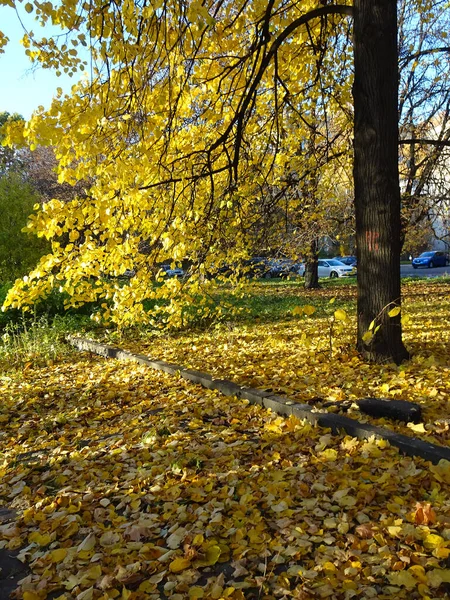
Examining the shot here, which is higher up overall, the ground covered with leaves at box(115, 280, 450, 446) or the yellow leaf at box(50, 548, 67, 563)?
the ground covered with leaves at box(115, 280, 450, 446)

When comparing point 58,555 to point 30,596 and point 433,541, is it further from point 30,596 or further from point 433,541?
point 433,541

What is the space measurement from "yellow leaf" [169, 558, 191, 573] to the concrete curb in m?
1.57

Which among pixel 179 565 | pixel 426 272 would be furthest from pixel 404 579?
pixel 426 272

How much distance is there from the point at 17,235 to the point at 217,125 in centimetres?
1083

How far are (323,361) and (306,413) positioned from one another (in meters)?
1.74

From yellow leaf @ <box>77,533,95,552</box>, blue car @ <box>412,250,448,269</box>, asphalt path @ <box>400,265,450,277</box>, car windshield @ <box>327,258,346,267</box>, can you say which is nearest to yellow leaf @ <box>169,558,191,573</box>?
yellow leaf @ <box>77,533,95,552</box>

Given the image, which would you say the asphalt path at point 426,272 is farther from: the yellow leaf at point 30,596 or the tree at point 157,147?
the yellow leaf at point 30,596

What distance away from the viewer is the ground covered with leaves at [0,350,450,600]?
204cm

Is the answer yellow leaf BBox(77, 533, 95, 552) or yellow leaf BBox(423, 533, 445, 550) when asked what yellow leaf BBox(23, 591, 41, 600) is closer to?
yellow leaf BBox(77, 533, 95, 552)

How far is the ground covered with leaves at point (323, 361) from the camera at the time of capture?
3916mm

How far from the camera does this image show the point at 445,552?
79.0 inches

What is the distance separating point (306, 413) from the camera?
3752 millimetres

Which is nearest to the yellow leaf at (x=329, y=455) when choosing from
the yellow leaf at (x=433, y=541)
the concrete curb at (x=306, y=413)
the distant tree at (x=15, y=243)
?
the concrete curb at (x=306, y=413)

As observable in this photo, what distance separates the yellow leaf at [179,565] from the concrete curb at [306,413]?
1575 millimetres
